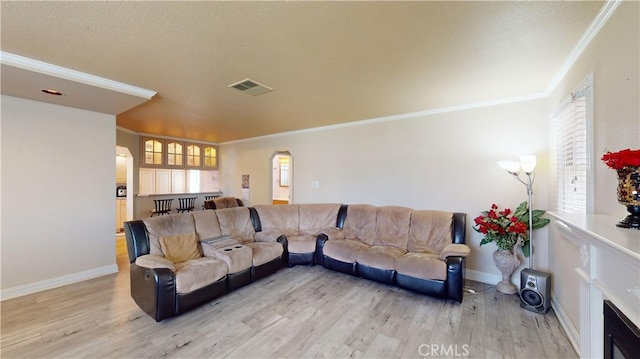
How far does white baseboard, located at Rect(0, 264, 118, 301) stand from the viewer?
9.60ft

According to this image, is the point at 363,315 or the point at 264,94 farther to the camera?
the point at 264,94

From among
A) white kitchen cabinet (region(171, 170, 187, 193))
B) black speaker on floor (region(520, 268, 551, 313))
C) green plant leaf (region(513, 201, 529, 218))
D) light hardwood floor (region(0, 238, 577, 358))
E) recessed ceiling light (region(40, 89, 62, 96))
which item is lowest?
light hardwood floor (region(0, 238, 577, 358))

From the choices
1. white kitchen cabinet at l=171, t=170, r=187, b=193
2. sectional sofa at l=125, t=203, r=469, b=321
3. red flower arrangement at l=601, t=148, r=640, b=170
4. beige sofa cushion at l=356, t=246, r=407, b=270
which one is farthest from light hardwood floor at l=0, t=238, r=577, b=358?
white kitchen cabinet at l=171, t=170, r=187, b=193

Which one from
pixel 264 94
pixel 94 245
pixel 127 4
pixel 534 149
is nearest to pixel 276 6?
pixel 127 4

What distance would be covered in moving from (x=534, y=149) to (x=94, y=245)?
6057 millimetres

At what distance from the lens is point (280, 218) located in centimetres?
454

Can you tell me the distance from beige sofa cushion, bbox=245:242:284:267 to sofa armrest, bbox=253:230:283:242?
0.58 feet

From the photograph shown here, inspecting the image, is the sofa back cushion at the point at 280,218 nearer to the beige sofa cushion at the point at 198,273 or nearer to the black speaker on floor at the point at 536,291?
the beige sofa cushion at the point at 198,273

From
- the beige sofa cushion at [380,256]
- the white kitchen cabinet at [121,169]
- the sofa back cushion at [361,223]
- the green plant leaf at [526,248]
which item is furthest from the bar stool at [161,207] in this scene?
the green plant leaf at [526,248]

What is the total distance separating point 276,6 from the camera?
1.52 metres

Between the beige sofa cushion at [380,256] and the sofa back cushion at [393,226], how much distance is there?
0.59 feet

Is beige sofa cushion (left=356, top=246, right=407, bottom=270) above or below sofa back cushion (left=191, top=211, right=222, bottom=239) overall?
below

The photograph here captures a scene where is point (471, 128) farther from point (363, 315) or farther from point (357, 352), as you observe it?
point (357, 352)

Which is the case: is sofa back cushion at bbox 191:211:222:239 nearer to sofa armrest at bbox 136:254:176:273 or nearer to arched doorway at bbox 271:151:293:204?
sofa armrest at bbox 136:254:176:273
